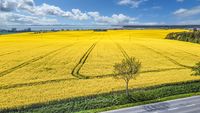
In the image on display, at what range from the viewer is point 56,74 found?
56094 millimetres

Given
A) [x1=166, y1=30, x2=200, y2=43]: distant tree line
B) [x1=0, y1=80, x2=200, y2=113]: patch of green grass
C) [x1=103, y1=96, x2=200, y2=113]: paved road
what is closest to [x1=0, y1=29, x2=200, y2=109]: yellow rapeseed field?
[x1=0, y1=80, x2=200, y2=113]: patch of green grass

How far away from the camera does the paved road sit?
1332 inches

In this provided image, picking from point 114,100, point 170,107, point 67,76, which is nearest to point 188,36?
point 67,76

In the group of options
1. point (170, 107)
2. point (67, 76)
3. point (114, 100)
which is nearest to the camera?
point (170, 107)

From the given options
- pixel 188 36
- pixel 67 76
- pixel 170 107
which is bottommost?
pixel 67 76

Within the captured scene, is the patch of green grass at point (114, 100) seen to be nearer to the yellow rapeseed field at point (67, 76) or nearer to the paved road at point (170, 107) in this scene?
the paved road at point (170, 107)

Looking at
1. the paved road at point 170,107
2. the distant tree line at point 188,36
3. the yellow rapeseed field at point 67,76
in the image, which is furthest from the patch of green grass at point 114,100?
the distant tree line at point 188,36

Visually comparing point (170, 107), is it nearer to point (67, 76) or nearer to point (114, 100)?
point (114, 100)

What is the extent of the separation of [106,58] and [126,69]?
3463cm

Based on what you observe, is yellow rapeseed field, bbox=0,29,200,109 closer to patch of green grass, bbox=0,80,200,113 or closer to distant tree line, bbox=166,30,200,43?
patch of green grass, bbox=0,80,200,113

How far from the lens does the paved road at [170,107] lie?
33844 mm

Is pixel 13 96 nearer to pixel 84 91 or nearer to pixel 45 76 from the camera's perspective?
pixel 84 91

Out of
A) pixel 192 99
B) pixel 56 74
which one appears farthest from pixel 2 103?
pixel 192 99

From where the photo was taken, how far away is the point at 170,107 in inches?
1394
